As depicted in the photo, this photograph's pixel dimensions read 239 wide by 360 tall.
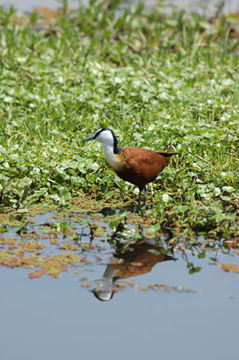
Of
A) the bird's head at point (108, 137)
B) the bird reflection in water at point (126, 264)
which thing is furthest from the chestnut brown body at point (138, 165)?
the bird reflection in water at point (126, 264)

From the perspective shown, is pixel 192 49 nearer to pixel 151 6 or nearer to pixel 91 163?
pixel 151 6

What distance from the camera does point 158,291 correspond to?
4.22 m

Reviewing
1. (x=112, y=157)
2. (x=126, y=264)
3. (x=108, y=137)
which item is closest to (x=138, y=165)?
(x=112, y=157)

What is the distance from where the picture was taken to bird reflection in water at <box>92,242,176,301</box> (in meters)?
4.24

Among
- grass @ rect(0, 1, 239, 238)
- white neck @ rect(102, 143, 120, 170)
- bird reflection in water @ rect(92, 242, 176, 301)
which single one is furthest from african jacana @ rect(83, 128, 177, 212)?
bird reflection in water @ rect(92, 242, 176, 301)

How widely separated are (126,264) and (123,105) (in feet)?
11.4

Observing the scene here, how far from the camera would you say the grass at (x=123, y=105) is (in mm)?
5945

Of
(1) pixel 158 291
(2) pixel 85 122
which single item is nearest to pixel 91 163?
(2) pixel 85 122

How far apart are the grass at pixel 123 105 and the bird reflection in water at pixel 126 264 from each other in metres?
0.37

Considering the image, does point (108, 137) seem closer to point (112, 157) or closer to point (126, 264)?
point (112, 157)

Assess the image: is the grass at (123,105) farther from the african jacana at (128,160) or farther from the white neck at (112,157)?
the white neck at (112,157)

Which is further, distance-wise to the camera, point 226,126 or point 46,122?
point 46,122

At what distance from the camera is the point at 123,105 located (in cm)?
782

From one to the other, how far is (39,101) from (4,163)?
211 centimetres
